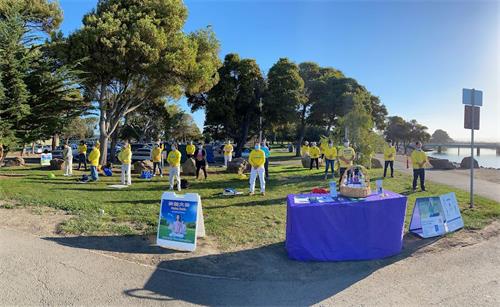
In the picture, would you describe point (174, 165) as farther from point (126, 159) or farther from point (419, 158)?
point (419, 158)

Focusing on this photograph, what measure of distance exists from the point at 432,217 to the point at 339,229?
2.72 meters

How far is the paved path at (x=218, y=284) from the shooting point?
426cm

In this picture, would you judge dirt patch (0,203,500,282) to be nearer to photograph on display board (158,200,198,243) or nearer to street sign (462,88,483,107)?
photograph on display board (158,200,198,243)

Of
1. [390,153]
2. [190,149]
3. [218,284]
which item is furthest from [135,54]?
[218,284]

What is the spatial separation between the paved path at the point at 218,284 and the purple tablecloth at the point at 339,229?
337 mm

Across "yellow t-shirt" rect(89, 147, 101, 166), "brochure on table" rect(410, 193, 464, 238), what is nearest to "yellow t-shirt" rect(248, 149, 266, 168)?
"brochure on table" rect(410, 193, 464, 238)

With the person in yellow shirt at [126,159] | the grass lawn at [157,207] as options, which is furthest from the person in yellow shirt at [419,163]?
the person in yellow shirt at [126,159]

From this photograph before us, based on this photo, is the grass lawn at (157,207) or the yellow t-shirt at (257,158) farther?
the yellow t-shirt at (257,158)

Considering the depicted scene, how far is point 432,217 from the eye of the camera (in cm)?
720

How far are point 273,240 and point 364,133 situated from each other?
1330 centimetres

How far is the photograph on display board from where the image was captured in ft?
19.9

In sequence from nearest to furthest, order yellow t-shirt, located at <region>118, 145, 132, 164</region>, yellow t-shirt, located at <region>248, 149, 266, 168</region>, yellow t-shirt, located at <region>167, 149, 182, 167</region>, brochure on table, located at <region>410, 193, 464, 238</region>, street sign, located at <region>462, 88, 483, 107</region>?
brochure on table, located at <region>410, 193, 464, 238</region> → street sign, located at <region>462, 88, 483, 107</region> → yellow t-shirt, located at <region>248, 149, 266, 168</region> → yellow t-shirt, located at <region>167, 149, 182, 167</region> → yellow t-shirt, located at <region>118, 145, 132, 164</region>

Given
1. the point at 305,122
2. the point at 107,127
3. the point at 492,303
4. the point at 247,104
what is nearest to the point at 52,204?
the point at 492,303

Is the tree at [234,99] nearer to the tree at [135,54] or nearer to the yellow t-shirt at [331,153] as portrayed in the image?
the tree at [135,54]
